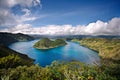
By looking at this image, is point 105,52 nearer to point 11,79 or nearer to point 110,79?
point 110,79

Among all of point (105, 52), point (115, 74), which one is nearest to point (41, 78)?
point (115, 74)

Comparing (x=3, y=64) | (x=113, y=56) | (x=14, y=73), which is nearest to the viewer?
(x=14, y=73)

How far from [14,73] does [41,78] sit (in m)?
10.1

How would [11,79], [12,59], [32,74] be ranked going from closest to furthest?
1. [11,79]
2. [32,74]
3. [12,59]

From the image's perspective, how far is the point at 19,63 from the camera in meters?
90.1

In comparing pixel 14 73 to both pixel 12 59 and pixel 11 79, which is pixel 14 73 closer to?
pixel 11 79

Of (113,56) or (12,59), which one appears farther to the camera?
(113,56)

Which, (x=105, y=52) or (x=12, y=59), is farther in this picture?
(x=105, y=52)

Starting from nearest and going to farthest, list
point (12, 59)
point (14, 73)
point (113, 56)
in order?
point (14, 73) → point (12, 59) → point (113, 56)

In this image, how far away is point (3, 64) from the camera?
3142 inches

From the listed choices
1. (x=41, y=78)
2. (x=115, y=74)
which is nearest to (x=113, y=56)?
(x=115, y=74)

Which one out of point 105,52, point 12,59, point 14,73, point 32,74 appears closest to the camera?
point 14,73

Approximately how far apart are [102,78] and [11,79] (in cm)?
2982

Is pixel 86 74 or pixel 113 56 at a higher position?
pixel 86 74
